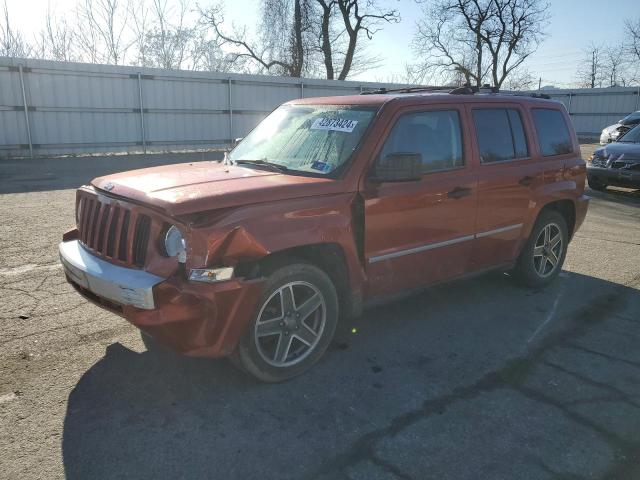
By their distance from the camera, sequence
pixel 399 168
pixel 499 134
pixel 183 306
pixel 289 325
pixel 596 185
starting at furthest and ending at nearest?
1. pixel 596 185
2. pixel 499 134
3. pixel 399 168
4. pixel 289 325
5. pixel 183 306

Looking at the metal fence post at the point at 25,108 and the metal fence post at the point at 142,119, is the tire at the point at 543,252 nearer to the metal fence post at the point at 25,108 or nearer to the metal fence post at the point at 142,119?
the metal fence post at the point at 25,108

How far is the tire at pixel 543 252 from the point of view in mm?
5273

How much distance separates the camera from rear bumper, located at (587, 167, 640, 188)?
35.4 ft

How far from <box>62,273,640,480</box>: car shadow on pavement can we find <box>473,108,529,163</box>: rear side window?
152 cm

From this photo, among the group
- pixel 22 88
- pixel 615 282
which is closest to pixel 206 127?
pixel 22 88

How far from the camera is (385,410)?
3156 millimetres

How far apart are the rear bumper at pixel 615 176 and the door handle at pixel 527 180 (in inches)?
288

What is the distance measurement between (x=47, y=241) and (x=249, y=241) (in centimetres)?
442

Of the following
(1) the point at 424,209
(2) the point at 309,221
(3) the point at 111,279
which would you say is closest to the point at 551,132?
(1) the point at 424,209

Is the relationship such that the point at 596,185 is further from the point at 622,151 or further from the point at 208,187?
the point at 208,187

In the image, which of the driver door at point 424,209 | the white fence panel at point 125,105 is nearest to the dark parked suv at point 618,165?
the driver door at point 424,209

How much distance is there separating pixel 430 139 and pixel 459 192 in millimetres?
488

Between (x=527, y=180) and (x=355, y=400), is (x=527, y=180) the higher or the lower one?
the higher one

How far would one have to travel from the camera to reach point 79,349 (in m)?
3.76
